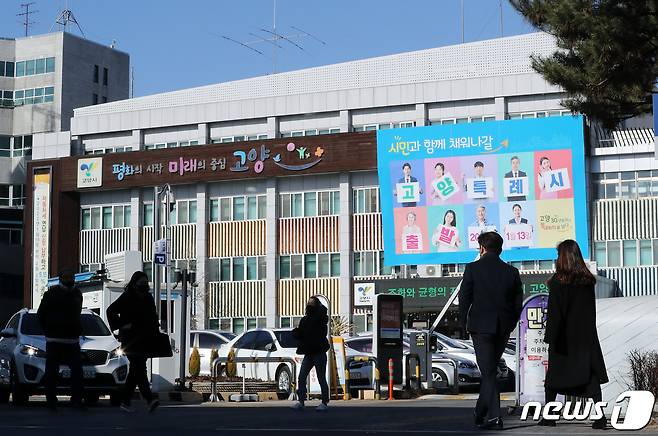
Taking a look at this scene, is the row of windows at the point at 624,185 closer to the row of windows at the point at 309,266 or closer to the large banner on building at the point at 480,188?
the large banner on building at the point at 480,188

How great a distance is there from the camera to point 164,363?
2861cm

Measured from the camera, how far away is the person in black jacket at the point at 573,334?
38.0 feet

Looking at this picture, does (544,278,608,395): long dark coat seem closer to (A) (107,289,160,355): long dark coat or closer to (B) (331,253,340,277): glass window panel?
(A) (107,289,160,355): long dark coat

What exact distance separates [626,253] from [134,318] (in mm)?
44480

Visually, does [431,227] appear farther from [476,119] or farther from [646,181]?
[646,181]

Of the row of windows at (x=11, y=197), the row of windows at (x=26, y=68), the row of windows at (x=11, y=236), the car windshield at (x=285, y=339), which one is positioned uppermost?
the row of windows at (x=26, y=68)

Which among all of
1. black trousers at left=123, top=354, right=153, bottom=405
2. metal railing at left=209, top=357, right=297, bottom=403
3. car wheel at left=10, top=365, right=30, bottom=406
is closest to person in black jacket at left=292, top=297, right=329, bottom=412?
black trousers at left=123, top=354, right=153, bottom=405

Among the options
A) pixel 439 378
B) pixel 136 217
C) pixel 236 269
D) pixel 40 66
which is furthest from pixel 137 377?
pixel 40 66

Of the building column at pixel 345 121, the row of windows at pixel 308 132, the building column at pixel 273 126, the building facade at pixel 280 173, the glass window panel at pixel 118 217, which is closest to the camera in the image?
the building facade at pixel 280 173

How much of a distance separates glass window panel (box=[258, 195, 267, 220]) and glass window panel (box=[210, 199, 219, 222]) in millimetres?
2527

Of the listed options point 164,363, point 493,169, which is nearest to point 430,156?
point 493,169

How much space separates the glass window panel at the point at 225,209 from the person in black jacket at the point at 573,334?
5502 cm

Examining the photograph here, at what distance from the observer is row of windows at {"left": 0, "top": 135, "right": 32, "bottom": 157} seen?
78.9 m

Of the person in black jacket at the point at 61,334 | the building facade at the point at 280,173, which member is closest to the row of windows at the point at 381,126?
the building facade at the point at 280,173
